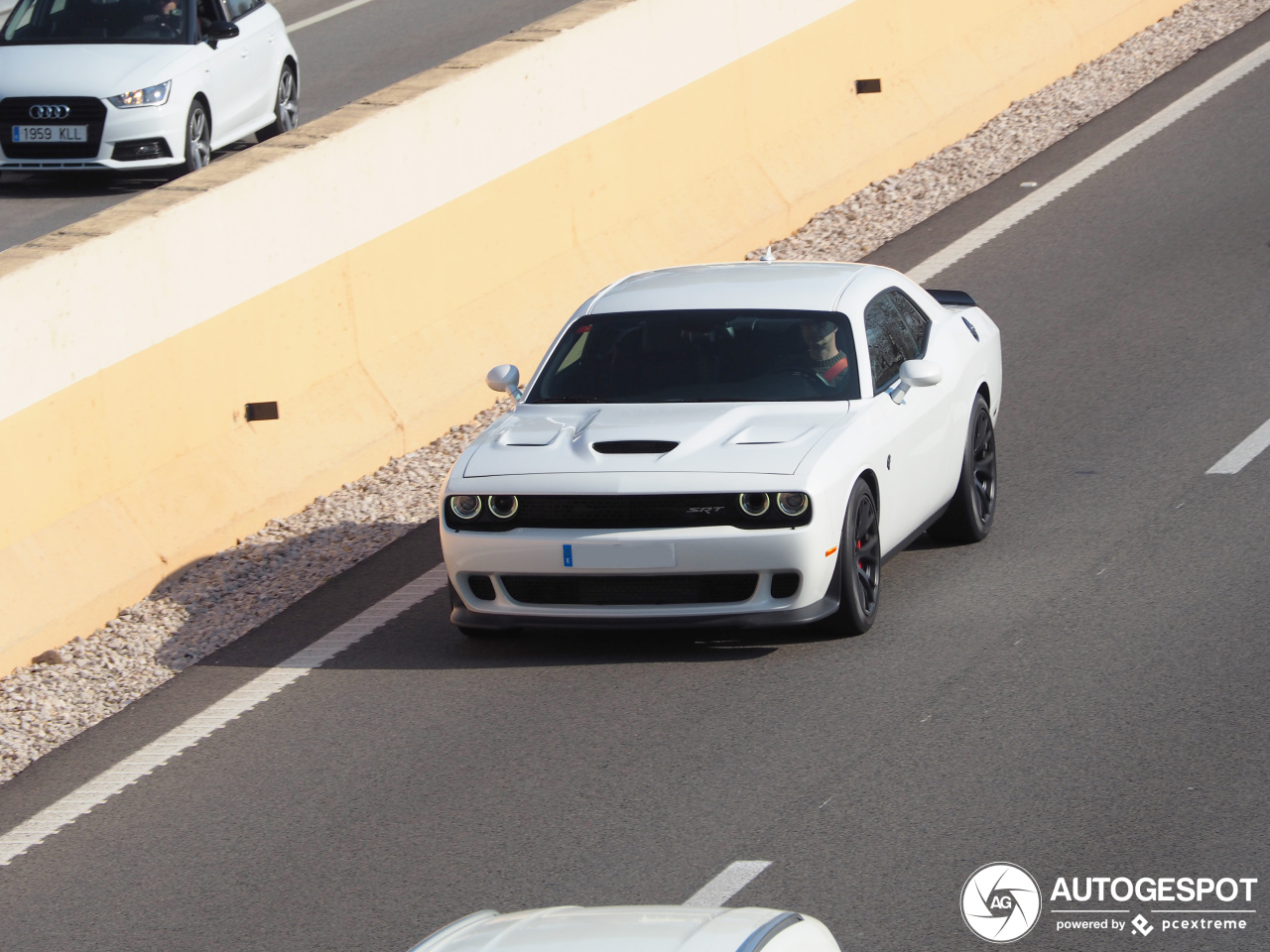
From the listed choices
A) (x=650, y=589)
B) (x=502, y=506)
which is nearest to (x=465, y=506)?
(x=502, y=506)

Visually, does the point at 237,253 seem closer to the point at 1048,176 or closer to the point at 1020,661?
the point at 1020,661

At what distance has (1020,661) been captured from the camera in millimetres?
8297

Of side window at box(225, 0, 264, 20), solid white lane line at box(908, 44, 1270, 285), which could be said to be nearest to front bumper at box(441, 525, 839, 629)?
solid white lane line at box(908, 44, 1270, 285)

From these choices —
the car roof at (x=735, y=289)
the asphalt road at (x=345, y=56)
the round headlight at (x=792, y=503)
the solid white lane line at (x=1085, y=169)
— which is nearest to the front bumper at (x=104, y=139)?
the asphalt road at (x=345, y=56)

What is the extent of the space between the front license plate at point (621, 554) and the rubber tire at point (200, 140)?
390 inches

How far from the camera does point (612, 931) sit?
388 centimetres

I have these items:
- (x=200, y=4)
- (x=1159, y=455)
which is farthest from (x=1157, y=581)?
(x=200, y=4)

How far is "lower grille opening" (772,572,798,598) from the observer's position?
8367mm

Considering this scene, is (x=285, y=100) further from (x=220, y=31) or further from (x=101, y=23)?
(x=101, y=23)

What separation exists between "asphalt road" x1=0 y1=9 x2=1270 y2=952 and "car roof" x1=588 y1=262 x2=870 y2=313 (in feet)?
4.58

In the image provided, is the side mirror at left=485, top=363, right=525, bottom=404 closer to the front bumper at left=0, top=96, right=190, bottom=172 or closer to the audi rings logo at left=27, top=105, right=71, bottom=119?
the front bumper at left=0, top=96, right=190, bottom=172

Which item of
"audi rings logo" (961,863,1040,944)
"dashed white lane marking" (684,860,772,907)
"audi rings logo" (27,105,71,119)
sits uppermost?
"audi rings logo" (27,105,71,119)

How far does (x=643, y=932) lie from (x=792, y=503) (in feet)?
15.0

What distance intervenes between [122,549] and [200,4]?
9647mm
